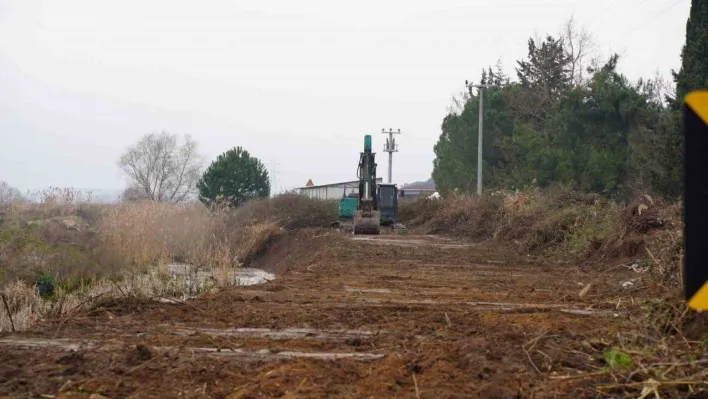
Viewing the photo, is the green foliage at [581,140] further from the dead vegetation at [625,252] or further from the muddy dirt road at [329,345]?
the muddy dirt road at [329,345]

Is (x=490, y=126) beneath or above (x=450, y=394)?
above

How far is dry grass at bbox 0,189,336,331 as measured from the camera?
44.7ft

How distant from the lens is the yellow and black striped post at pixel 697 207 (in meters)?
2.86

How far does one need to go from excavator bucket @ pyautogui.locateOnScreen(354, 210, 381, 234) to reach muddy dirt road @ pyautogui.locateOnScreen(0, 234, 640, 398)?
18030 millimetres

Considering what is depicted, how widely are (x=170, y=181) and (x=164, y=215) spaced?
52.1 metres

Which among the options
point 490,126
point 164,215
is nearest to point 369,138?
point 164,215

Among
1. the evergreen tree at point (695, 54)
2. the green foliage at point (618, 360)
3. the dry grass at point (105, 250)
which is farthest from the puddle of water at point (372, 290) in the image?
the evergreen tree at point (695, 54)

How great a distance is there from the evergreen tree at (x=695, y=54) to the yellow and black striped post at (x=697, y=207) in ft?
63.9

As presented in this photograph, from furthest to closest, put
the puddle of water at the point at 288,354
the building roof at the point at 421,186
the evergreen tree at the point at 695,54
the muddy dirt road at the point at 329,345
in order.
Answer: the building roof at the point at 421,186, the evergreen tree at the point at 695,54, the puddle of water at the point at 288,354, the muddy dirt road at the point at 329,345

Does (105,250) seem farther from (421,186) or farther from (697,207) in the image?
(421,186)

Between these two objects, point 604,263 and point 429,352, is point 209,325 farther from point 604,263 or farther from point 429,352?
point 604,263

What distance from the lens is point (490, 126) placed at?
150 ft

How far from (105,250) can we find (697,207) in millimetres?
17860

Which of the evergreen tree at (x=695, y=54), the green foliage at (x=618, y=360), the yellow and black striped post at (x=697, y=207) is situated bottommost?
the green foliage at (x=618, y=360)
